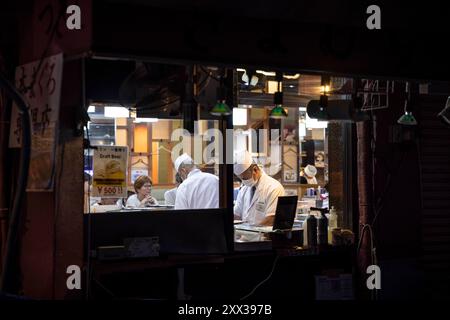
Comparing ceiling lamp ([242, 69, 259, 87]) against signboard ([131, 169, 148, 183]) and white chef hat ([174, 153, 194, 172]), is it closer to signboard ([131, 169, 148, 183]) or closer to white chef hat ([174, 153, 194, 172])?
white chef hat ([174, 153, 194, 172])

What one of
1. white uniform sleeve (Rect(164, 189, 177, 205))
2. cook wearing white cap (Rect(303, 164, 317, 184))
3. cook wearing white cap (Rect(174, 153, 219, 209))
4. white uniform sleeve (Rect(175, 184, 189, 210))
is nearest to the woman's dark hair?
white uniform sleeve (Rect(164, 189, 177, 205))

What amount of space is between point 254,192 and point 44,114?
5.13m

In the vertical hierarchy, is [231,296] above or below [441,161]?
below

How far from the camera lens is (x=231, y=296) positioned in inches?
263

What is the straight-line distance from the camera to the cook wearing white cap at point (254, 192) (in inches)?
342

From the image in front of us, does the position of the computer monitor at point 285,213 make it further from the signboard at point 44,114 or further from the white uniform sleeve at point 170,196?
the signboard at point 44,114

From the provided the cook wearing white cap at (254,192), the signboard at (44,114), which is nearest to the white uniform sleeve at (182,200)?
the cook wearing white cap at (254,192)

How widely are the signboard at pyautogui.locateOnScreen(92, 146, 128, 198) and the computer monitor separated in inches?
74.9

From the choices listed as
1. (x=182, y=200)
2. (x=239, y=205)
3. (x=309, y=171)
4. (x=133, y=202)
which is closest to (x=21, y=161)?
(x=182, y=200)

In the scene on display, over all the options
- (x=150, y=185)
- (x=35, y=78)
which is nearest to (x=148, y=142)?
(x=150, y=185)

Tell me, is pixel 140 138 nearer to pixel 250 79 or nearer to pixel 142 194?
pixel 142 194

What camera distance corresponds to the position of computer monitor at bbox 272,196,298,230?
6.92 metres

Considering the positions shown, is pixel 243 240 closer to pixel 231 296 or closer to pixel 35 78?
pixel 231 296
